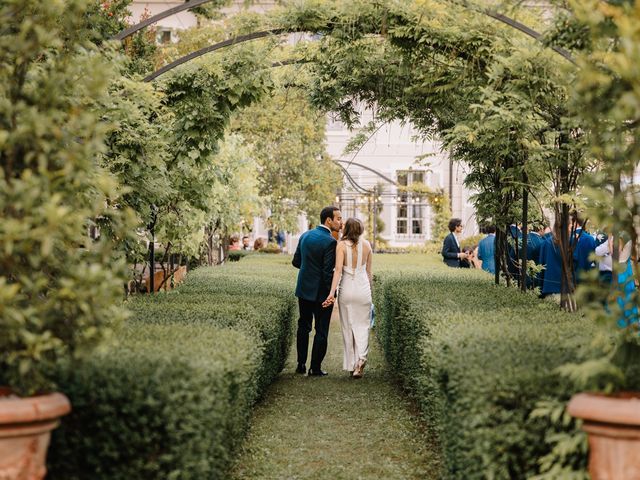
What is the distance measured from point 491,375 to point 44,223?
2.11 m

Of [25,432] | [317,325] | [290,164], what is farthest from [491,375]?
[290,164]

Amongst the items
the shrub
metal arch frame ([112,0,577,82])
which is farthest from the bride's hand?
the shrub

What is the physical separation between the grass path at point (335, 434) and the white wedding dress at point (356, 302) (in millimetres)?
451

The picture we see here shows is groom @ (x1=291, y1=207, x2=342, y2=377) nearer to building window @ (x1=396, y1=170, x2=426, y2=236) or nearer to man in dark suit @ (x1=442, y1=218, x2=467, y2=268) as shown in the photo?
man in dark suit @ (x1=442, y1=218, x2=467, y2=268)

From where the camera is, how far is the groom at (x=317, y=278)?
9977 millimetres

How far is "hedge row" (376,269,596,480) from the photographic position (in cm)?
413

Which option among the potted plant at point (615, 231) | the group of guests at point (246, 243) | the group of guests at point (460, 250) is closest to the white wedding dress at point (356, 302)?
the group of guests at point (460, 250)

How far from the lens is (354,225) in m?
9.69

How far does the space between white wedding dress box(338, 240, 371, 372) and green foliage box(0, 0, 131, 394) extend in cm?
531

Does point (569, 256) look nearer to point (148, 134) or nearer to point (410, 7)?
point (410, 7)

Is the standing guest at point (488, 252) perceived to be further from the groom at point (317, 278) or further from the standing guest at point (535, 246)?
the groom at point (317, 278)

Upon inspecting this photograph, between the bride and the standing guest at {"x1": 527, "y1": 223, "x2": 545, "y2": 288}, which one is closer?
the bride

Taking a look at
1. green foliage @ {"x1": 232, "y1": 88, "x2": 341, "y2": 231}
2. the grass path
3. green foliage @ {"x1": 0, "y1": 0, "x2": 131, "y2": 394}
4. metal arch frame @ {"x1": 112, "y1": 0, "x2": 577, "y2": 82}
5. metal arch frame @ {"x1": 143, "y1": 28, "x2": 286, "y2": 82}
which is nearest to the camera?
green foliage @ {"x1": 0, "y1": 0, "x2": 131, "y2": 394}

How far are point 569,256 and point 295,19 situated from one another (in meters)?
3.33
